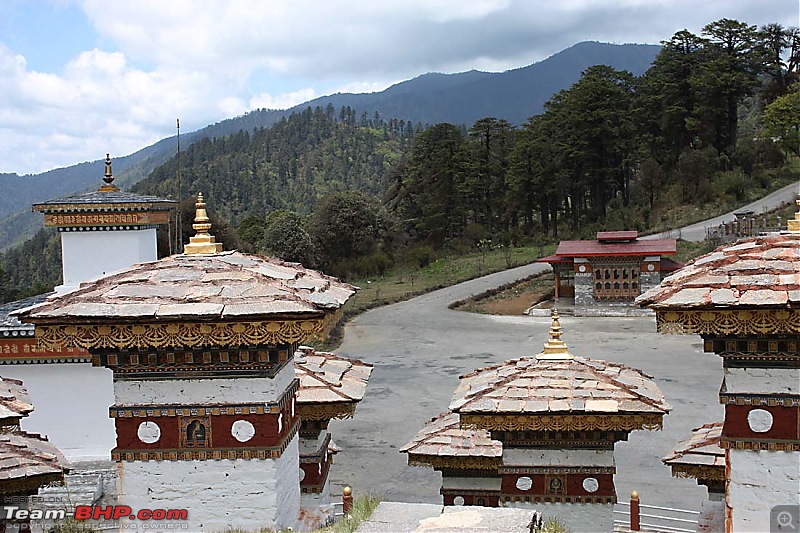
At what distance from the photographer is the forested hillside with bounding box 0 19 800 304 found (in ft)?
138

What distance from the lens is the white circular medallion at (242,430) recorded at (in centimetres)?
475

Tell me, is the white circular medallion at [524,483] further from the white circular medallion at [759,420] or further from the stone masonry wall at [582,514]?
the white circular medallion at [759,420]

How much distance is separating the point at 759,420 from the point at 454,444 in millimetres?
2470

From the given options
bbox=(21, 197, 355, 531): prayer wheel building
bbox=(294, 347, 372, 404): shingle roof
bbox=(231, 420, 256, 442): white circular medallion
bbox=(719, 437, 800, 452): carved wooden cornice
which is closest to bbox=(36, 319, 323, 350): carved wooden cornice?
bbox=(21, 197, 355, 531): prayer wheel building

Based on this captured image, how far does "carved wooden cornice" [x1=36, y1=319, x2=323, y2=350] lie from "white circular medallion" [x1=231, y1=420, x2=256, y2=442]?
57 cm

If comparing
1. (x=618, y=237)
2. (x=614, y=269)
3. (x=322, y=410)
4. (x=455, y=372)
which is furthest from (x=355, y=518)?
(x=618, y=237)

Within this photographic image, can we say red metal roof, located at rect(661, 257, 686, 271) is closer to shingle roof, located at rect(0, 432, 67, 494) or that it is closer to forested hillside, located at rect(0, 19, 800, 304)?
forested hillside, located at rect(0, 19, 800, 304)

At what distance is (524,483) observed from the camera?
18.4 ft

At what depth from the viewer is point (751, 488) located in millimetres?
4355

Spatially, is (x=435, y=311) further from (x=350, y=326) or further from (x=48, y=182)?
(x=48, y=182)

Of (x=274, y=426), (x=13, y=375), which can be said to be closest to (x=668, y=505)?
(x=274, y=426)

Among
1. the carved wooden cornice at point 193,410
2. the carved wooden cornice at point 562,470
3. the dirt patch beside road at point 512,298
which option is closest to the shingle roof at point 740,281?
the carved wooden cornice at point 562,470

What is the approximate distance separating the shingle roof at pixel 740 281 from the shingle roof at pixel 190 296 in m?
2.01

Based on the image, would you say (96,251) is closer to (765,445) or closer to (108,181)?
(108,181)
